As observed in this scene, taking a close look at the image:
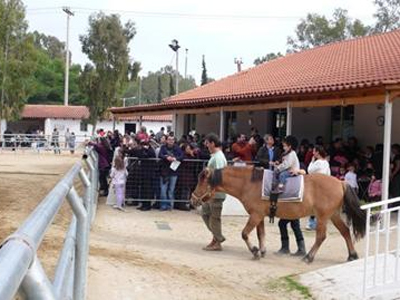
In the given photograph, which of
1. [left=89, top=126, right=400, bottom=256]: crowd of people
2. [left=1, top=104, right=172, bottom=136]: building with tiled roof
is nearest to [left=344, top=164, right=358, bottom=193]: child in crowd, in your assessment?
[left=89, top=126, right=400, bottom=256]: crowd of people

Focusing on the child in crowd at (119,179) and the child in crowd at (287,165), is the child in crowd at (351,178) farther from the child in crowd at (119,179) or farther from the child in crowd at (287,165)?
the child in crowd at (119,179)

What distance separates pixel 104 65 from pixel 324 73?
30.1 m

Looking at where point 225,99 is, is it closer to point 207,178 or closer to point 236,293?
point 207,178

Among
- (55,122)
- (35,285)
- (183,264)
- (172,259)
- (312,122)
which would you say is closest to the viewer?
(35,285)

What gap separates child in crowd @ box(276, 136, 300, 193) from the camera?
8656 mm

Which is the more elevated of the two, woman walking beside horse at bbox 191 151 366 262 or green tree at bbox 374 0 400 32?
green tree at bbox 374 0 400 32

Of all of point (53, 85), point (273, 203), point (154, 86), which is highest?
point (154, 86)

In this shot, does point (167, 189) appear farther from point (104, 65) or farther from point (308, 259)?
point (104, 65)

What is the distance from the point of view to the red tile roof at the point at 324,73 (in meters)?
13.0

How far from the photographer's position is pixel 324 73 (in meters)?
17.1

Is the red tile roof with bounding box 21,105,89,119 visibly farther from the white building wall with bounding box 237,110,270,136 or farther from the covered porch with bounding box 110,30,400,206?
the white building wall with bounding box 237,110,270,136

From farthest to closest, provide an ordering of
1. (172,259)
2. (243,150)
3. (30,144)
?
(30,144)
(243,150)
(172,259)

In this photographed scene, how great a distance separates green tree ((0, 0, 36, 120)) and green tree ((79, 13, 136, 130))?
403cm

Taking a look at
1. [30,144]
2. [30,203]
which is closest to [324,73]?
[30,203]
